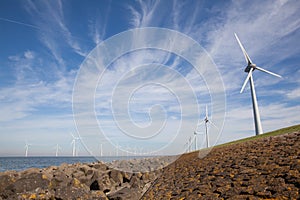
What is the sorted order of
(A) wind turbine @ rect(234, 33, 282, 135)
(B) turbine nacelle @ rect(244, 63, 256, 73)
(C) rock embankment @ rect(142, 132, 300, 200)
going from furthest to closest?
(B) turbine nacelle @ rect(244, 63, 256, 73)
(A) wind turbine @ rect(234, 33, 282, 135)
(C) rock embankment @ rect(142, 132, 300, 200)

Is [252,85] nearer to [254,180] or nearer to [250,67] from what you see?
[250,67]

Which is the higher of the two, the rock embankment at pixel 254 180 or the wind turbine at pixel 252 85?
the wind turbine at pixel 252 85

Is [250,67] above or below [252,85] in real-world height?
above

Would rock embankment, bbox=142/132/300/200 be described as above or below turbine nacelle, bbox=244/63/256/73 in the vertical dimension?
below

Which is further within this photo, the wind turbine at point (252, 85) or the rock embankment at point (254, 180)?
the wind turbine at point (252, 85)

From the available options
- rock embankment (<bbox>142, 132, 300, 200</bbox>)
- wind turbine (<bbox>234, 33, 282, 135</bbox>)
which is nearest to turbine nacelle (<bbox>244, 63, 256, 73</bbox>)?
wind turbine (<bbox>234, 33, 282, 135</bbox>)

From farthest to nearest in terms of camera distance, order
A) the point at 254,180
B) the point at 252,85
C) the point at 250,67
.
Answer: the point at 250,67
the point at 252,85
the point at 254,180

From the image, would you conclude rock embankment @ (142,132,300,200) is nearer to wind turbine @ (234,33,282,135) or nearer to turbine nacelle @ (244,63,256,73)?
wind turbine @ (234,33,282,135)

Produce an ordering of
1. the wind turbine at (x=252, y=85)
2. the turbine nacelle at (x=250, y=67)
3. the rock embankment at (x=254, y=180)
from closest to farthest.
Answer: the rock embankment at (x=254, y=180)
the wind turbine at (x=252, y=85)
the turbine nacelle at (x=250, y=67)

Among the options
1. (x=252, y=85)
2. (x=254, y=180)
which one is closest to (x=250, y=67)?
(x=252, y=85)

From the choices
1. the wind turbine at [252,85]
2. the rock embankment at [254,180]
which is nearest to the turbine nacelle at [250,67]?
the wind turbine at [252,85]

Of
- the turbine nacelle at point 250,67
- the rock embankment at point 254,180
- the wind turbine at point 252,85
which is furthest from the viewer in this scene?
the turbine nacelle at point 250,67

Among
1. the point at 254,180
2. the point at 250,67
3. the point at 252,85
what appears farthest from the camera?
the point at 250,67

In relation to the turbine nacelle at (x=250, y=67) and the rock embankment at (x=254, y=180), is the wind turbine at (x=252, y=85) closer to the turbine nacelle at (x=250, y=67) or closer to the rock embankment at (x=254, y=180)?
the turbine nacelle at (x=250, y=67)
